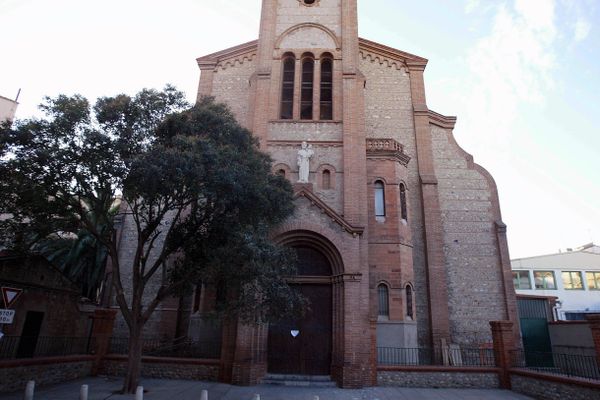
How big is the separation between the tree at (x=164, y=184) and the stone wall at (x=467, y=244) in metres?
10.3

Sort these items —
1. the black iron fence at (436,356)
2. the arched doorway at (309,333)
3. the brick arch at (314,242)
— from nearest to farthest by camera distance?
the arched doorway at (309,333) → the brick arch at (314,242) → the black iron fence at (436,356)

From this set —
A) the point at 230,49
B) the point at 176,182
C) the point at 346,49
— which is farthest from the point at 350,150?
the point at 230,49

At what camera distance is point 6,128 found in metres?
11.5

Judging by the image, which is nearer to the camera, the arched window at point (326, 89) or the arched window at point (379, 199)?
the arched window at point (379, 199)

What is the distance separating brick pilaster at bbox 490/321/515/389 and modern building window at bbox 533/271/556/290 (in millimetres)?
30563

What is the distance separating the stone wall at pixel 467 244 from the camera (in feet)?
64.2

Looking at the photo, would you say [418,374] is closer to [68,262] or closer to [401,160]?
[401,160]

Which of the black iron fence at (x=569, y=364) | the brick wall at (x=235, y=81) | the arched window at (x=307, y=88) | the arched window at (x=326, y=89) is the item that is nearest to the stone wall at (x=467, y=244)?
the black iron fence at (x=569, y=364)

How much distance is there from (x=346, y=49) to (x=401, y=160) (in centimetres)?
645

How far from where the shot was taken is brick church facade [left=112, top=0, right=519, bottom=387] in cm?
1549

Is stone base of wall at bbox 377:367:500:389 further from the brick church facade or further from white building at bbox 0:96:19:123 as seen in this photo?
white building at bbox 0:96:19:123

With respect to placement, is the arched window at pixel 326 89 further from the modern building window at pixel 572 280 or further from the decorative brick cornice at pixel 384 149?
the modern building window at pixel 572 280

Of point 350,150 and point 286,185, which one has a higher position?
point 350,150

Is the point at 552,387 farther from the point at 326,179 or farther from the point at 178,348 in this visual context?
the point at 178,348
